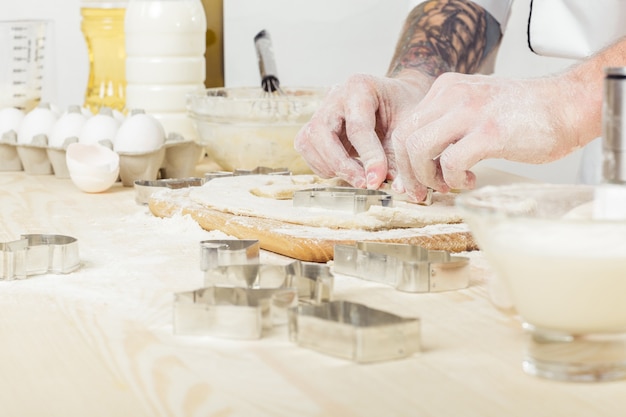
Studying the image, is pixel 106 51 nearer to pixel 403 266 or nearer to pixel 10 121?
pixel 10 121

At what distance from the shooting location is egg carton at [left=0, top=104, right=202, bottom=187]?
5.32 ft

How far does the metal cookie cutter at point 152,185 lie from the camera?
145 cm

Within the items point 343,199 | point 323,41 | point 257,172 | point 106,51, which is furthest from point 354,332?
point 323,41

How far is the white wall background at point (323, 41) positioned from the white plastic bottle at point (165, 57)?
0.52 meters

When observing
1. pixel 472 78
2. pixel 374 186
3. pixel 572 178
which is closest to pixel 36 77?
pixel 374 186

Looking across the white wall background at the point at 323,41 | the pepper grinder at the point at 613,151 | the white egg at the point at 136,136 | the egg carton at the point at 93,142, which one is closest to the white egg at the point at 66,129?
the egg carton at the point at 93,142

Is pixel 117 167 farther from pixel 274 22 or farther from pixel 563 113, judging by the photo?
pixel 274 22

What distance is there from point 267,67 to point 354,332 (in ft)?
4.05

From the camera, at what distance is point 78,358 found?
0.72m

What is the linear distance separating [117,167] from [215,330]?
872 millimetres

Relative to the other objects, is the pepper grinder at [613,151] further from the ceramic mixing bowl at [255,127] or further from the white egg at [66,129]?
the white egg at [66,129]

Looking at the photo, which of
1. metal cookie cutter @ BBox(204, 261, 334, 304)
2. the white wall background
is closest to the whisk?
the white wall background

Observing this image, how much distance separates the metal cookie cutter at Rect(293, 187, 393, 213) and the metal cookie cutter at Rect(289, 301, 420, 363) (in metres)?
0.46

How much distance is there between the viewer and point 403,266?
2.95 ft
